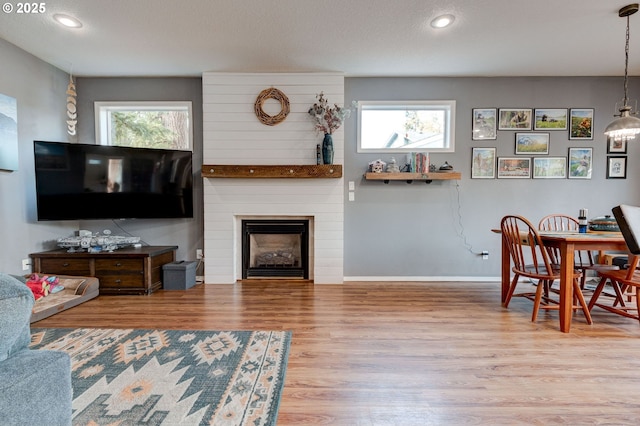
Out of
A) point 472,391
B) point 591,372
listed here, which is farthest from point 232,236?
point 591,372

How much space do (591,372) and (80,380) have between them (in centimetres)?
310


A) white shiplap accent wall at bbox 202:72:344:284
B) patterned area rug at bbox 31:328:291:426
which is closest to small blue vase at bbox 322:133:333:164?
white shiplap accent wall at bbox 202:72:344:284

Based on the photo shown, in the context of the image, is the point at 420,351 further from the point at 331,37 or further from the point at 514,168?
the point at 514,168

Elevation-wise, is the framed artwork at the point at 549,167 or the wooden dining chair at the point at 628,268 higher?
the framed artwork at the point at 549,167

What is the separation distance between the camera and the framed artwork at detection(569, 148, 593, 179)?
12.8ft

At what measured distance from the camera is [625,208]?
2062 mm

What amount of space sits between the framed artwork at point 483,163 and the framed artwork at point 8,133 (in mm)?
5252

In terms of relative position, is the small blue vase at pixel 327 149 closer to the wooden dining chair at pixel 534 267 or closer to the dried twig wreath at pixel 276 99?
the dried twig wreath at pixel 276 99

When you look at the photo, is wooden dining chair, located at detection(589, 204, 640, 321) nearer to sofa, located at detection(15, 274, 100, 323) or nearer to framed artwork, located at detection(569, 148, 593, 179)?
framed artwork, located at detection(569, 148, 593, 179)

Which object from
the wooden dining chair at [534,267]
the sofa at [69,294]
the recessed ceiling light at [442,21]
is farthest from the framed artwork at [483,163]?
the sofa at [69,294]

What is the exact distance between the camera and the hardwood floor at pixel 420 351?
1533mm

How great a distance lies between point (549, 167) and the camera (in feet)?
12.8

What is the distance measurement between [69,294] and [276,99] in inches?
123

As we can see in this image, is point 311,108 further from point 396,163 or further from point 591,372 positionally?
point 591,372
